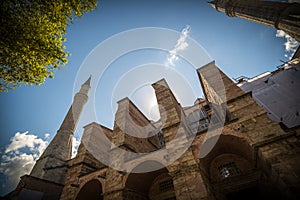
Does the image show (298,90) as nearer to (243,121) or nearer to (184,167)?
(243,121)

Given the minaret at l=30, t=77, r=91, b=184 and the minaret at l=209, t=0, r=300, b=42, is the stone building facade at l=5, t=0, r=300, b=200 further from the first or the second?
the minaret at l=30, t=77, r=91, b=184

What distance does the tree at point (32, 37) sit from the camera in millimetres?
5098

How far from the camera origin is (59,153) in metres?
17.9

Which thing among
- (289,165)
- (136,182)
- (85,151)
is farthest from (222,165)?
(85,151)

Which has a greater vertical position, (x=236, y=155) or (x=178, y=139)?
(x=178, y=139)

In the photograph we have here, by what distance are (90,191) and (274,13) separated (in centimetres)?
1695

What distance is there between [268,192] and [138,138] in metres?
7.97

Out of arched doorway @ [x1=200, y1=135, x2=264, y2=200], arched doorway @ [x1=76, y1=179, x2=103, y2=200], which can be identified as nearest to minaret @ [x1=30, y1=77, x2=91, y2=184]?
arched doorway @ [x1=76, y1=179, x2=103, y2=200]

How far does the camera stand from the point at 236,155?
332 inches

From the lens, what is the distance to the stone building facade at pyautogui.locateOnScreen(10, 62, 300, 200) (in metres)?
5.78

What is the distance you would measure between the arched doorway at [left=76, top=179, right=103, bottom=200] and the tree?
6.79 metres

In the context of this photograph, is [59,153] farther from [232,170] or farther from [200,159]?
[232,170]

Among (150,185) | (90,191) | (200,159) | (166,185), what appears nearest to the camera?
(200,159)

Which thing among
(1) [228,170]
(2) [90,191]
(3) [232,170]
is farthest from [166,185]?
(2) [90,191]
